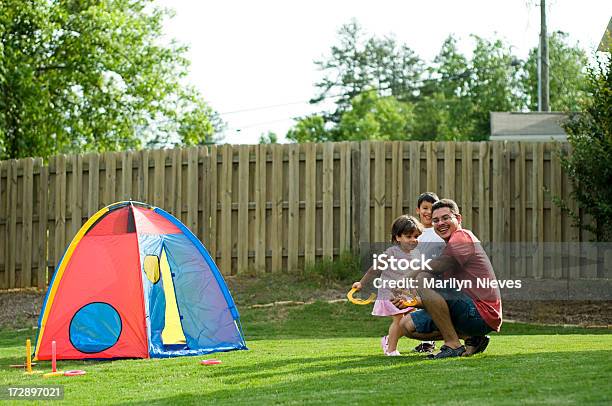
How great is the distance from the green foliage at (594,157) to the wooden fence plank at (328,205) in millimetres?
3312

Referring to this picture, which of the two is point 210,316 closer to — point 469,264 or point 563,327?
point 469,264

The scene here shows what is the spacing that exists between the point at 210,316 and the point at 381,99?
4570 centimetres

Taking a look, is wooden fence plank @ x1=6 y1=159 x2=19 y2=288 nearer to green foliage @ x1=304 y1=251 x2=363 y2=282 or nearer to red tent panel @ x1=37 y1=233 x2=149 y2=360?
green foliage @ x1=304 y1=251 x2=363 y2=282

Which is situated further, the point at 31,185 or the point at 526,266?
the point at 31,185

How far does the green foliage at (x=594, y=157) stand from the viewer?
13562 mm

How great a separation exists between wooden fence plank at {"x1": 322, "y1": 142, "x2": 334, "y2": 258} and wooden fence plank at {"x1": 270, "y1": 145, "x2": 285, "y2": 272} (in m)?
0.66

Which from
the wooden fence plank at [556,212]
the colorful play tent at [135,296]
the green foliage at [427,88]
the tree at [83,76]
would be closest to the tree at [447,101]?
the green foliage at [427,88]

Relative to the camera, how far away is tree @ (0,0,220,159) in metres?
21.8

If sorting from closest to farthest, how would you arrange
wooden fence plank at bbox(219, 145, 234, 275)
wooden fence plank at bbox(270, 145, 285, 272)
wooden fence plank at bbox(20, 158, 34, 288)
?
wooden fence plank at bbox(270, 145, 285, 272), wooden fence plank at bbox(219, 145, 234, 275), wooden fence plank at bbox(20, 158, 34, 288)

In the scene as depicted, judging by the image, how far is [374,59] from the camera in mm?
60000

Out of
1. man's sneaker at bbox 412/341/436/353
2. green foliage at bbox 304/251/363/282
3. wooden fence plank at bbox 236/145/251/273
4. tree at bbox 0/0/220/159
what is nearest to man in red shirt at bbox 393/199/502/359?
man's sneaker at bbox 412/341/436/353

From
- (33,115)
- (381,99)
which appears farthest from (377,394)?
Answer: (381,99)

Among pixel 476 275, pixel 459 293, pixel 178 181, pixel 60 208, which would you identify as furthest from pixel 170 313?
pixel 60 208

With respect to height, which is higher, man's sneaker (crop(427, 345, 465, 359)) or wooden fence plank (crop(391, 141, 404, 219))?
wooden fence plank (crop(391, 141, 404, 219))
